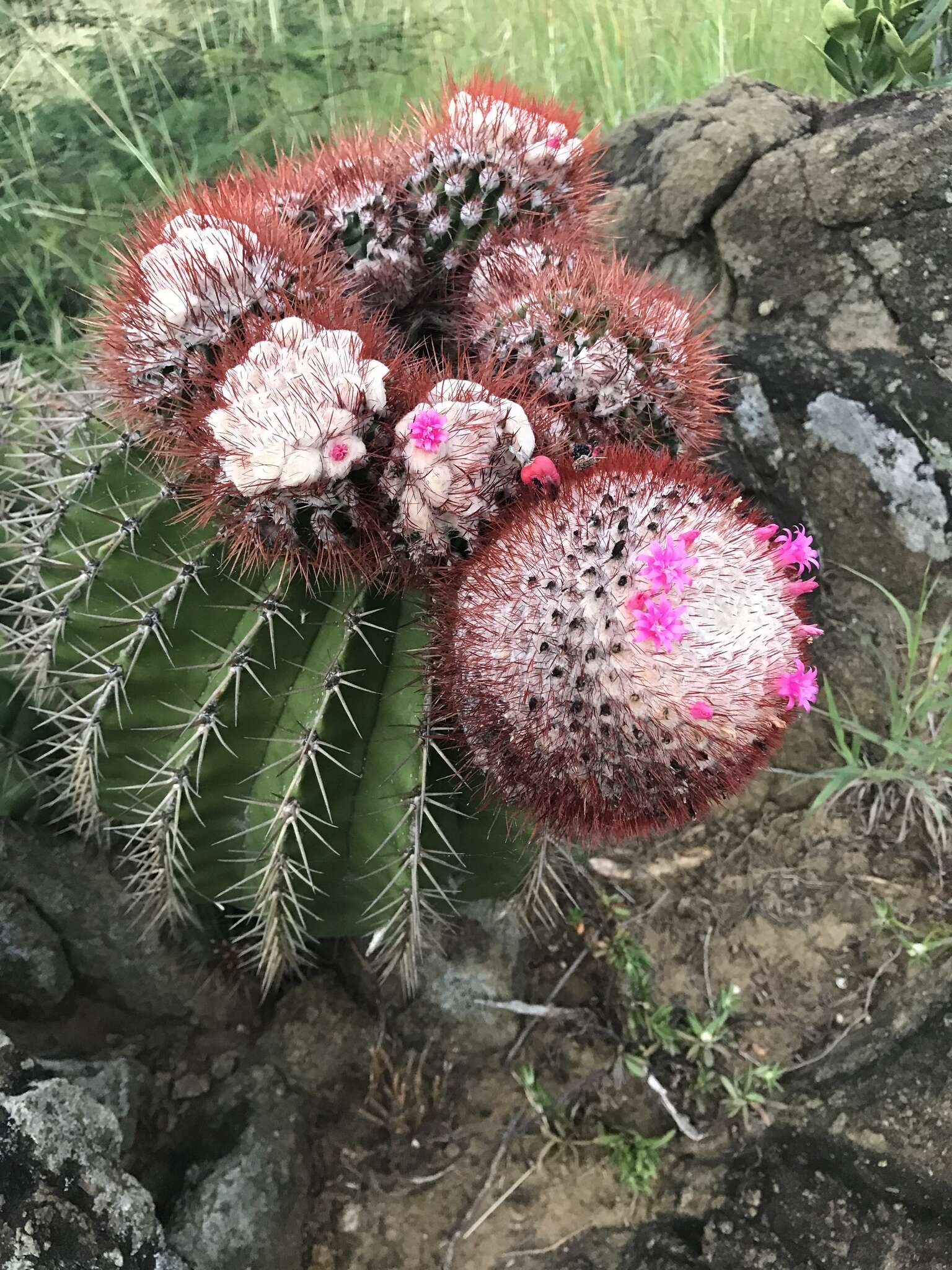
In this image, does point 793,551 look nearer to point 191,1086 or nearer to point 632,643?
point 632,643

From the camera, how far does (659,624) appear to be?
88 centimetres

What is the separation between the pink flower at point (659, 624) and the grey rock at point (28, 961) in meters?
1.49

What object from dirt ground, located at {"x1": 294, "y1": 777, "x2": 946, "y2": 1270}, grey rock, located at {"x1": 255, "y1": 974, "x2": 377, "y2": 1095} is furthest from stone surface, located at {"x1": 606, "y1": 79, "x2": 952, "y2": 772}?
grey rock, located at {"x1": 255, "y1": 974, "x2": 377, "y2": 1095}

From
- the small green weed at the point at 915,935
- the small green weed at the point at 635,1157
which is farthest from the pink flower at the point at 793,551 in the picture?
the small green weed at the point at 635,1157

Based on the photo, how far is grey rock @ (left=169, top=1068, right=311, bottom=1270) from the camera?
155cm

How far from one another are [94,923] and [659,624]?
1.50 m

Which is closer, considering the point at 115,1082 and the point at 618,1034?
the point at 115,1082

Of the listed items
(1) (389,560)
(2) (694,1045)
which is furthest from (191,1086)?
(1) (389,560)

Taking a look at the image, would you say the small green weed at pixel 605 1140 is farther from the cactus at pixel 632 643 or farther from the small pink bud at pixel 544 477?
the small pink bud at pixel 544 477

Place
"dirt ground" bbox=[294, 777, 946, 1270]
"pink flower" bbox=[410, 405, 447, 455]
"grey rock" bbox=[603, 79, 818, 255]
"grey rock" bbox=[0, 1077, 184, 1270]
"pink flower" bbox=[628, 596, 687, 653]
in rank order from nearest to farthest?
"pink flower" bbox=[628, 596, 687, 653] → "pink flower" bbox=[410, 405, 447, 455] → "grey rock" bbox=[0, 1077, 184, 1270] → "dirt ground" bbox=[294, 777, 946, 1270] → "grey rock" bbox=[603, 79, 818, 255]

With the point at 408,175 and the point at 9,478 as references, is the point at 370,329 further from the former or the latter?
the point at 9,478

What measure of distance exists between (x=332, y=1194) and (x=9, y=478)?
5.02ft

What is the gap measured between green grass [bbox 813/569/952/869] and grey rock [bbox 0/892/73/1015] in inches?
63.3

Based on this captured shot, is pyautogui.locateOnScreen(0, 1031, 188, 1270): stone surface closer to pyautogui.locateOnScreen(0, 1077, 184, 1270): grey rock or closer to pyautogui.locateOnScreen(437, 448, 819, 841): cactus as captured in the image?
pyautogui.locateOnScreen(0, 1077, 184, 1270): grey rock
